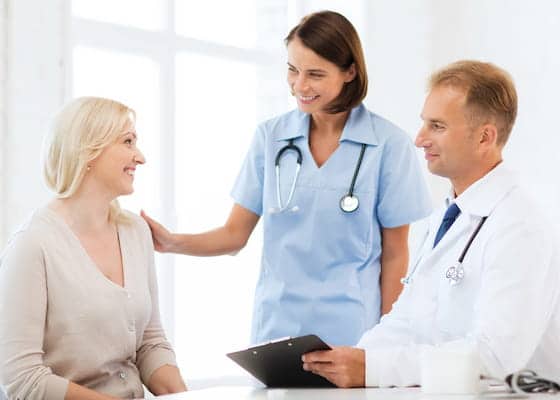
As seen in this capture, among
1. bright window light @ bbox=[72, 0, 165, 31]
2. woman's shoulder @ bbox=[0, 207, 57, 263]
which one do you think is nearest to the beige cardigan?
woman's shoulder @ bbox=[0, 207, 57, 263]

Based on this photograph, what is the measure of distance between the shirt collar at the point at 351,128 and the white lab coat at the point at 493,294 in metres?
0.67

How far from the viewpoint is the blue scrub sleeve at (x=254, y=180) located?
107 inches

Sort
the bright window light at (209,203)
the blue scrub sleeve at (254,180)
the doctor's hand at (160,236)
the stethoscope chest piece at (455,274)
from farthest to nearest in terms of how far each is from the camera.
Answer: the bright window light at (209,203) → the blue scrub sleeve at (254,180) → the doctor's hand at (160,236) → the stethoscope chest piece at (455,274)

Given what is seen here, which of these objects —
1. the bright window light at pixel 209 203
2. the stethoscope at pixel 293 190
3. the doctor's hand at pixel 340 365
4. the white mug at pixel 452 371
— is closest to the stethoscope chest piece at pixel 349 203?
the stethoscope at pixel 293 190

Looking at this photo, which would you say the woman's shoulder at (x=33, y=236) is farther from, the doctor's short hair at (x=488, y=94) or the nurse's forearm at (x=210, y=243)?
the doctor's short hair at (x=488, y=94)

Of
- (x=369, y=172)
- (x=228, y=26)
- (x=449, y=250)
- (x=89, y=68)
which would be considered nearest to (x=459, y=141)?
(x=449, y=250)

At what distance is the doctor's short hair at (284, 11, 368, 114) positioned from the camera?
8.23 feet

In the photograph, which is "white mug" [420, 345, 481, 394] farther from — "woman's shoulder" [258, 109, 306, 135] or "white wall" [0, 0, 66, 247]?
"white wall" [0, 0, 66, 247]

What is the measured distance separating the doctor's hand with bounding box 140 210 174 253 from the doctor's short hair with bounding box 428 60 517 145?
0.87 meters

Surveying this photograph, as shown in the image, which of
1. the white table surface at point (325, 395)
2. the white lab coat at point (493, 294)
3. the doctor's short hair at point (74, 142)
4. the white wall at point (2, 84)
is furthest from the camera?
the white wall at point (2, 84)

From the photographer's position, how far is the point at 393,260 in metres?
2.63

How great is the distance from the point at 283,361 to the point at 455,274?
1.23ft

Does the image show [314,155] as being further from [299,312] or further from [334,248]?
[299,312]

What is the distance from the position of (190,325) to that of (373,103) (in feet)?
4.61
